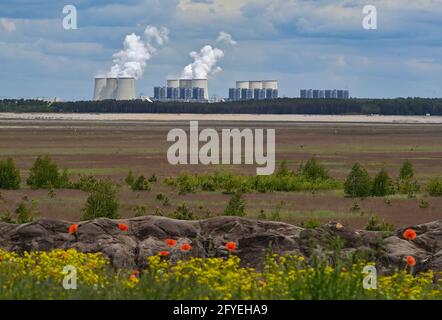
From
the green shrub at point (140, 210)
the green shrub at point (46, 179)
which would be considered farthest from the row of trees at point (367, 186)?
the green shrub at point (46, 179)

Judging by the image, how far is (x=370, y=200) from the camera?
39.9 meters

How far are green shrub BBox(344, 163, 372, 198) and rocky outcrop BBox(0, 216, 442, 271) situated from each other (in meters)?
22.2

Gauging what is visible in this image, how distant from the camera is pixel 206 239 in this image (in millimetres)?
18094

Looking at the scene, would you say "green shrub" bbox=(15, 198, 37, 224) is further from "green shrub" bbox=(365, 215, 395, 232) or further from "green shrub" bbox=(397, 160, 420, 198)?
"green shrub" bbox=(397, 160, 420, 198)

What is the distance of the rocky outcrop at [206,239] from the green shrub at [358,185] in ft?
72.7

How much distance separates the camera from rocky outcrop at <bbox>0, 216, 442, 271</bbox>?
17.5 metres

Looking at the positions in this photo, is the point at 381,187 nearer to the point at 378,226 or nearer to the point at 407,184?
the point at 407,184

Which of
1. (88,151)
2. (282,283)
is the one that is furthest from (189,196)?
(88,151)

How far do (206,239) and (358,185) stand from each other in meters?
23.8

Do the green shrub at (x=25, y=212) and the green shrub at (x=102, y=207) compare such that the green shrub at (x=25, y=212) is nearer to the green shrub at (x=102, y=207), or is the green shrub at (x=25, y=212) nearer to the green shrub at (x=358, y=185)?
the green shrub at (x=102, y=207)

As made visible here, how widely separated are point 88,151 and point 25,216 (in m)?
46.4

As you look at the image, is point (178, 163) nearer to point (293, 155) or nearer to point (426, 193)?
point (293, 155)

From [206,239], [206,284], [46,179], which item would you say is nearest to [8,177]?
[46,179]

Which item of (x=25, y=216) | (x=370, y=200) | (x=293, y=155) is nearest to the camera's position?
(x=25, y=216)
